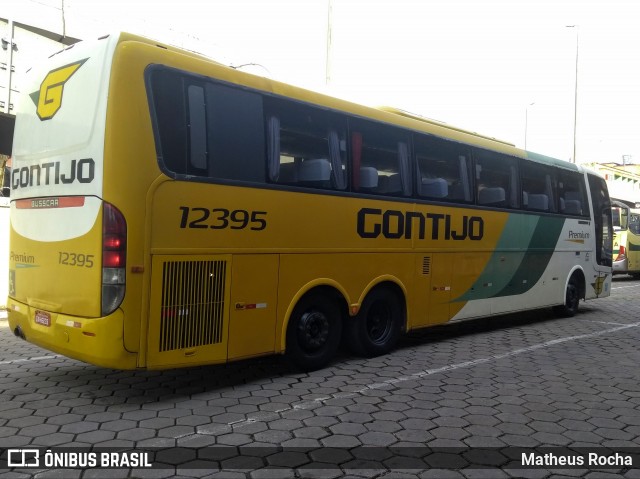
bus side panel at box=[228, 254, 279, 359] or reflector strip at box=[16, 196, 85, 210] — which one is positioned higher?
reflector strip at box=[16, 196, 85, 210]

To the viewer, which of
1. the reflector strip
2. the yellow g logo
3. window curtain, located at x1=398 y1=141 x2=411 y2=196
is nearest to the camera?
the reflector strip

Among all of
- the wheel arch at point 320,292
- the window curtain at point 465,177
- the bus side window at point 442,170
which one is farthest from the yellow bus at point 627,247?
the wheel arch at point 320,292

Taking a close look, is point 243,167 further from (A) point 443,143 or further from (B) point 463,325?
(B) point 463,325

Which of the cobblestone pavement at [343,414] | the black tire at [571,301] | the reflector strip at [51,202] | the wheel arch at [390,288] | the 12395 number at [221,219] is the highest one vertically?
the reflector strip at [51,202]

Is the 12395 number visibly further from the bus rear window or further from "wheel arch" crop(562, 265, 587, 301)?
"wheel arch" crop(562, 265, 587, 301)

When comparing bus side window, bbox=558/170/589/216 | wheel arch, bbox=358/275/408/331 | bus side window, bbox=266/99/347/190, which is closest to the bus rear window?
bus side window, bbox=266/99/347/190

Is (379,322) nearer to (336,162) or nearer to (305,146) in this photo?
(336,162)

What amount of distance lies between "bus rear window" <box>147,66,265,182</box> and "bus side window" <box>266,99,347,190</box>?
176 millimetres

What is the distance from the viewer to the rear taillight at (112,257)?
4.68m

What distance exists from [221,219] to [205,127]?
848 millimetres

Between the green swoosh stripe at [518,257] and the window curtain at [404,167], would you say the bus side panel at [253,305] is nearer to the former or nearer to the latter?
the window curtain at [404,167]

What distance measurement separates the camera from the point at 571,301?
11477 mm

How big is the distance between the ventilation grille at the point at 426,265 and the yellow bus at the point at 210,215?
3 cm

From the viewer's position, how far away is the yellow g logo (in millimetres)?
5262
